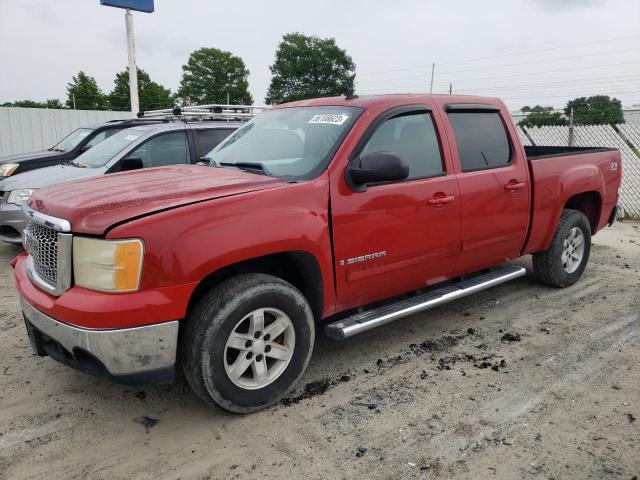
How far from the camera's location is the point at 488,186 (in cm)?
420

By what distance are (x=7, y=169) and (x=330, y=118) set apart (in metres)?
5.96

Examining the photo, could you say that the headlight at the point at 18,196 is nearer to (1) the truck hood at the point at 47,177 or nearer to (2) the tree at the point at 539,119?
(1) the truck hood at the point at 47,177

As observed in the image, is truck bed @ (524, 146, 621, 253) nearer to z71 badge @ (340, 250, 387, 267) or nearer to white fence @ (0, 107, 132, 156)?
z71 badge @ (340, 250, 387, 267)

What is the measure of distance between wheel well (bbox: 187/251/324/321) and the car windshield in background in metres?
0.52

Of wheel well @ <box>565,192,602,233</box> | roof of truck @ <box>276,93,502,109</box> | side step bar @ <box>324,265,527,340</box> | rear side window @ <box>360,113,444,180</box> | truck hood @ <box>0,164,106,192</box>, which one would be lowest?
side step bar @ <box>324,265,527,340</box>

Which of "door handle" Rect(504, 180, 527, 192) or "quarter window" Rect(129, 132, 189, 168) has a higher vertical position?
"quarter window" Rect(129, 132, 189, 168)

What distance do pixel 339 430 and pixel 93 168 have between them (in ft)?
16.7

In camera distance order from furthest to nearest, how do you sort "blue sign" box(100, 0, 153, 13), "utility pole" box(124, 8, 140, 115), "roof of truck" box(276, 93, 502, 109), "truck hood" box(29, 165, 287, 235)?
"utility pole" box(124, 8, 140, 115)
"blue sign" box(100, 0, 153, 13)
"roof of truck" box(276, 93, 502, 109)
"truck hood" box(29, 165, 287, 235)

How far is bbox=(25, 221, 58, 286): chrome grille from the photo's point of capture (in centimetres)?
287

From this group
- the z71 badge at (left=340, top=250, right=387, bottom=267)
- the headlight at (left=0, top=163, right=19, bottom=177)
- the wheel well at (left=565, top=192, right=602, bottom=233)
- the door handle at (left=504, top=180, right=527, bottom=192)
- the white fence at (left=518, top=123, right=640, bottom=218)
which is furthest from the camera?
the white fence at (left=518, top=123, right=640, bottom=218)

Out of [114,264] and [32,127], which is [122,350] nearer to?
[114,264]

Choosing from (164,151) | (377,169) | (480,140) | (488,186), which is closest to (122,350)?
(377,169)

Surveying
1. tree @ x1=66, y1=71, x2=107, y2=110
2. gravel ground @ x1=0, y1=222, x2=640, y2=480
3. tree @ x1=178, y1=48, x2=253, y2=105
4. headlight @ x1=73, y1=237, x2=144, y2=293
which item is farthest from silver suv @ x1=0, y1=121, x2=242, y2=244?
→ tree @ x1=178, y1=48, x2=253, y2=105

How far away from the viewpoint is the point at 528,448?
2.75 meters
